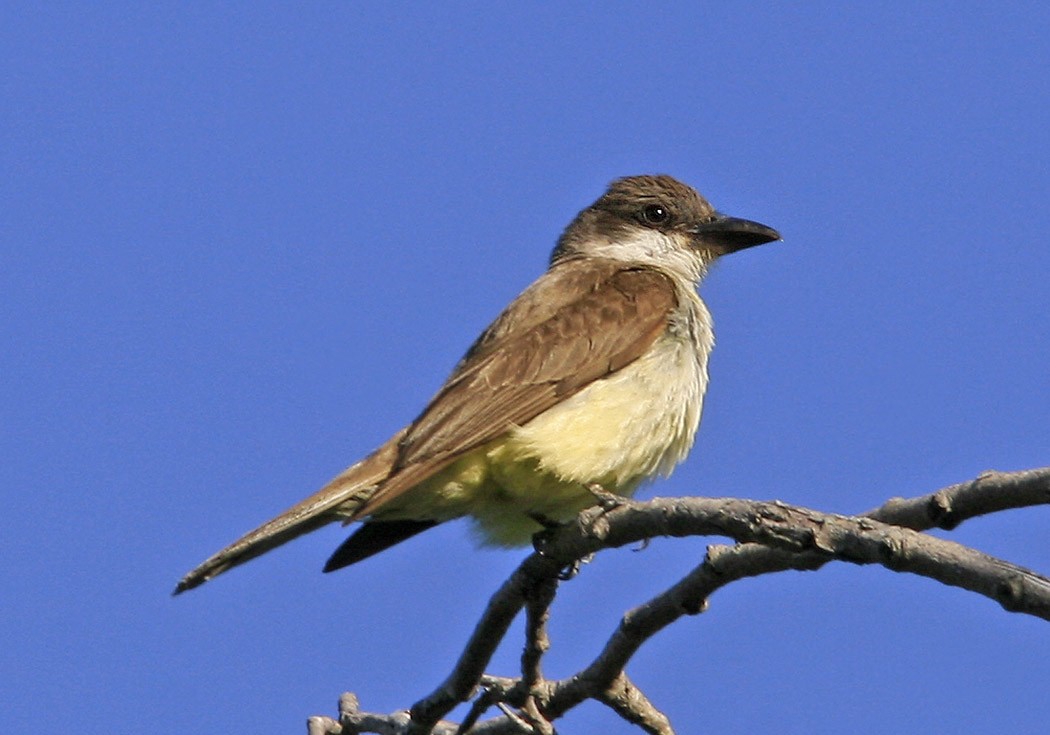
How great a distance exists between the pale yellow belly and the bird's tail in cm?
19

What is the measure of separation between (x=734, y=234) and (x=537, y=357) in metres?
2.06

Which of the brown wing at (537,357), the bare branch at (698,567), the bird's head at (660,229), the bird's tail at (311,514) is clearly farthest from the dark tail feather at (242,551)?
the bird's head at (660,229)

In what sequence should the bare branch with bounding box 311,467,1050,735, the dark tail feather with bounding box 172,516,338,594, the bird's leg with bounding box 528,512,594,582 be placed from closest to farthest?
the bare branch with bounding box 311,467,1050,735, the bird's leg with bounding box 528,512,594,582, the dark tail feather with bounding box 172,516,338,594

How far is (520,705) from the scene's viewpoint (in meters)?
5.65

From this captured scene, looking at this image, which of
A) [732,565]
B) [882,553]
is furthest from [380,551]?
[882,553]

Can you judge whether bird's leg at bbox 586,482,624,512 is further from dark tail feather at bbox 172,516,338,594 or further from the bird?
dark tail feather at bbox 172,516,338,594

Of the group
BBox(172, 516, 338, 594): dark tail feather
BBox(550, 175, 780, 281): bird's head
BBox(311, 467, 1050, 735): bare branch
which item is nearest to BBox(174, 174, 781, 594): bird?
BBox(172, 516, 338, 594): dark tail feather

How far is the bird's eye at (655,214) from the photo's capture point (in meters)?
9.11

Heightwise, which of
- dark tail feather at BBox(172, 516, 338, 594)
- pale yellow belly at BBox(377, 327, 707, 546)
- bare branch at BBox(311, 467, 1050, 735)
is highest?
pale yellow belly at BBox(377, 327, 707, 546)

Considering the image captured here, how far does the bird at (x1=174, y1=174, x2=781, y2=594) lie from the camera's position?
6770 mm

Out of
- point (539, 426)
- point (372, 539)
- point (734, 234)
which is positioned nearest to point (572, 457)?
point (539, 426)

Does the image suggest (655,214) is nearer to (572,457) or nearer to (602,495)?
(572,457)

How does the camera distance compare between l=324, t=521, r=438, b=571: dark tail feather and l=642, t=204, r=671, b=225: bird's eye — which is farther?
l=642, t=204, r=671, b=225: bird's eye

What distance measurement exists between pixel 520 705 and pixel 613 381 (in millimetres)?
2009
